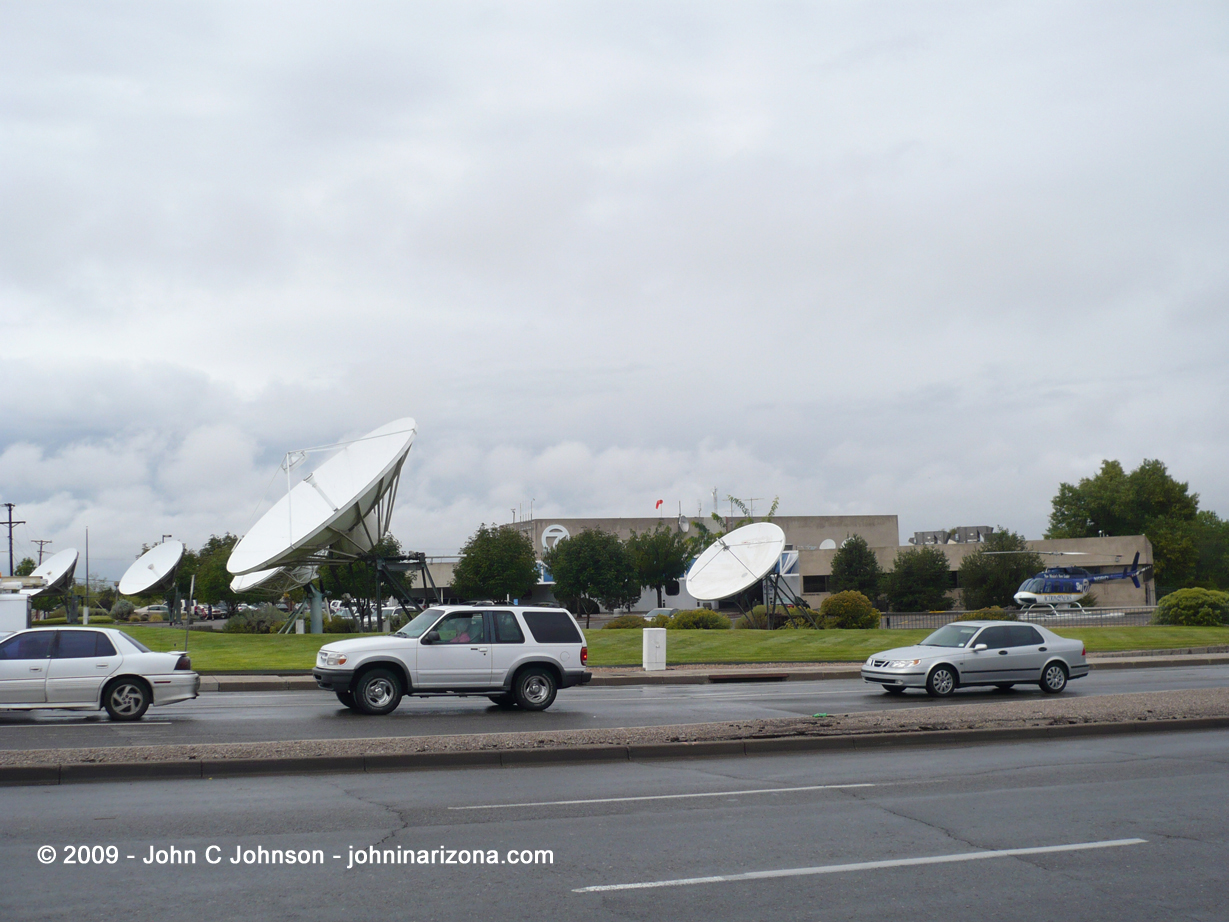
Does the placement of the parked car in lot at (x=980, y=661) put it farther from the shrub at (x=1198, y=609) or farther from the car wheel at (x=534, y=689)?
the shrub at (x=1198, y=609)

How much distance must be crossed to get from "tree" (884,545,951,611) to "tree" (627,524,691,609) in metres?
16.9

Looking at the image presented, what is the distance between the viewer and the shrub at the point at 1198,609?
4338 centimetres

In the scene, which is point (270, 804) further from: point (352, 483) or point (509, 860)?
point (352, 483)

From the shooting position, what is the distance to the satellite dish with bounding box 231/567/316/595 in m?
49.7

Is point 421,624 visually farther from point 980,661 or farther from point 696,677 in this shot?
point 980,661

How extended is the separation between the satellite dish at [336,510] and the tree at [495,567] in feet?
115

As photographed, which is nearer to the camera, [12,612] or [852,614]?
[12,612]

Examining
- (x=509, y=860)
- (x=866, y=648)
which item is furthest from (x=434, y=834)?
(x=866, y=648)

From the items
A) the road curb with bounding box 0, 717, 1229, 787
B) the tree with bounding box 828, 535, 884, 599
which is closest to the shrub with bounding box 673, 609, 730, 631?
the road curb with bounding box 0, 717, 1229, 787

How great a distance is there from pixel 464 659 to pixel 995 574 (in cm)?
6112

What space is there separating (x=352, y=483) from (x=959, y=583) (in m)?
54.2

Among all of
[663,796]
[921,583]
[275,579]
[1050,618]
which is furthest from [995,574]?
[663,796]

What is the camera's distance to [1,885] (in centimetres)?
658

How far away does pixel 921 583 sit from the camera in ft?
238
